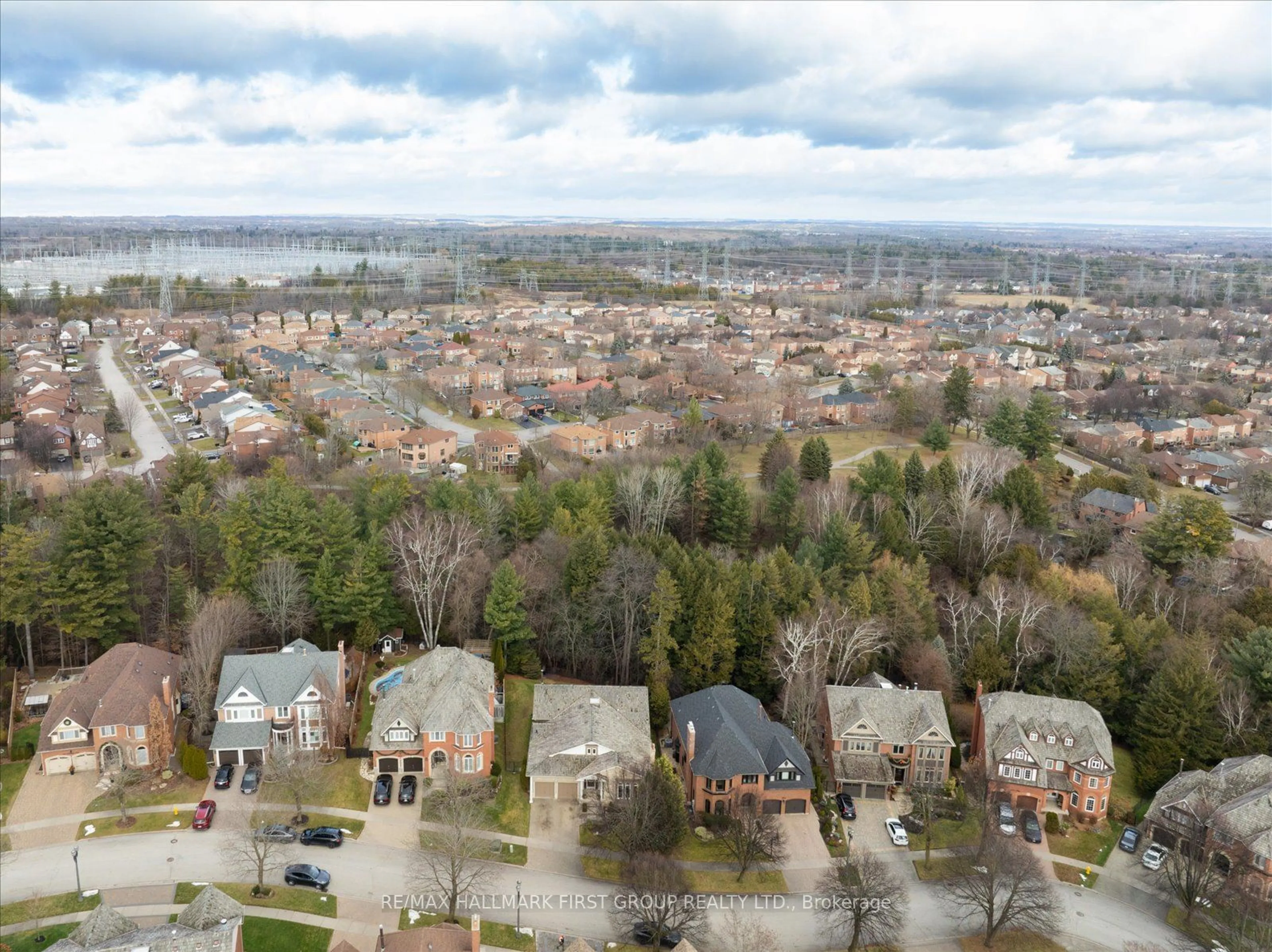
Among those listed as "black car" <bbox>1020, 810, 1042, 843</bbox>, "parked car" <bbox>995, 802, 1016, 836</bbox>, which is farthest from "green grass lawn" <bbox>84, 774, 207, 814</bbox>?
"black car" <bbox>1020, 810, 1042, 843</bbox>

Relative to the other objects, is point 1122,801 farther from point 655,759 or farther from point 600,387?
point 600,387

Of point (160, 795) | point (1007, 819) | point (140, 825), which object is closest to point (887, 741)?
point (1007, 819)

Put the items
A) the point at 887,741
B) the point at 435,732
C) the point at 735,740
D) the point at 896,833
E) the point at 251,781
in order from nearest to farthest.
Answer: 1. the point at 896,833
2. the point at 251,781
3. the point at 435,732
4. the point at 735,740
5. the point at 887,741

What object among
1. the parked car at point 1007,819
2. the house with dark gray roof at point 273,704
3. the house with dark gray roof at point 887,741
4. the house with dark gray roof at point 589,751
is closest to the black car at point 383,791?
the house with dark gray roof at point 273,704

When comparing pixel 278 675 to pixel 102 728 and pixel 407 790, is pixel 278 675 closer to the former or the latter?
pixel 102 728

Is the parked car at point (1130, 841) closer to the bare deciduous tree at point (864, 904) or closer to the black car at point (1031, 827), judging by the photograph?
the black car at point (1031, 827)

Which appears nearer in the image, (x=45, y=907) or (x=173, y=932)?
(x=173, y=932)
